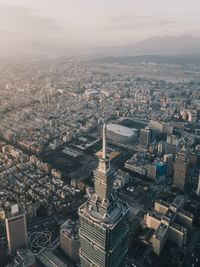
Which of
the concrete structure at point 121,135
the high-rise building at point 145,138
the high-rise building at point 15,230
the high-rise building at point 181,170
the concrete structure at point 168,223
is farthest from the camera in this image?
the concrete structure at point 121,135

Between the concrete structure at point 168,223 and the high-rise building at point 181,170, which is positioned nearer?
the concrete structure at point 168,223

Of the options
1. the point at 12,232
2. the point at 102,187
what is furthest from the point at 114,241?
the point at 12,232

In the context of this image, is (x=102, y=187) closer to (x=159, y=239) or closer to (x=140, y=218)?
(x=159, y=239)

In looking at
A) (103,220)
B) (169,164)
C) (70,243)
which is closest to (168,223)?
(70,243)

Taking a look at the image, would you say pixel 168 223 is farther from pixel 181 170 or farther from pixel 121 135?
pixel 121 135

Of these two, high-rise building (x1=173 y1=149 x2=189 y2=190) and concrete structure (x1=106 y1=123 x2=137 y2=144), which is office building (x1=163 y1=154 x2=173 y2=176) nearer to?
high-rise building (x1=173 y1=149 x2=189 y2=190)

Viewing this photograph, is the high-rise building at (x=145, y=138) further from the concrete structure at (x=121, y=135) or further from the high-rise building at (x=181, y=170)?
the high-rise building at (x=181, y=170)

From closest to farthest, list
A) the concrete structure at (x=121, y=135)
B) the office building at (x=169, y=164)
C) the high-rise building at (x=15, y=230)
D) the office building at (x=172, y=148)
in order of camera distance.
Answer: the high-rise building at (x=15, y=230) → the office building at (x=169, y=164) → the office building at (x=172, y=148) → the concrete structure at (x=121, y=135)

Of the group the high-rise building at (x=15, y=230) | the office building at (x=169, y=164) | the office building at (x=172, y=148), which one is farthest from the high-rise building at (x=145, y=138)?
the high-rise building at (x=15, y=230)
